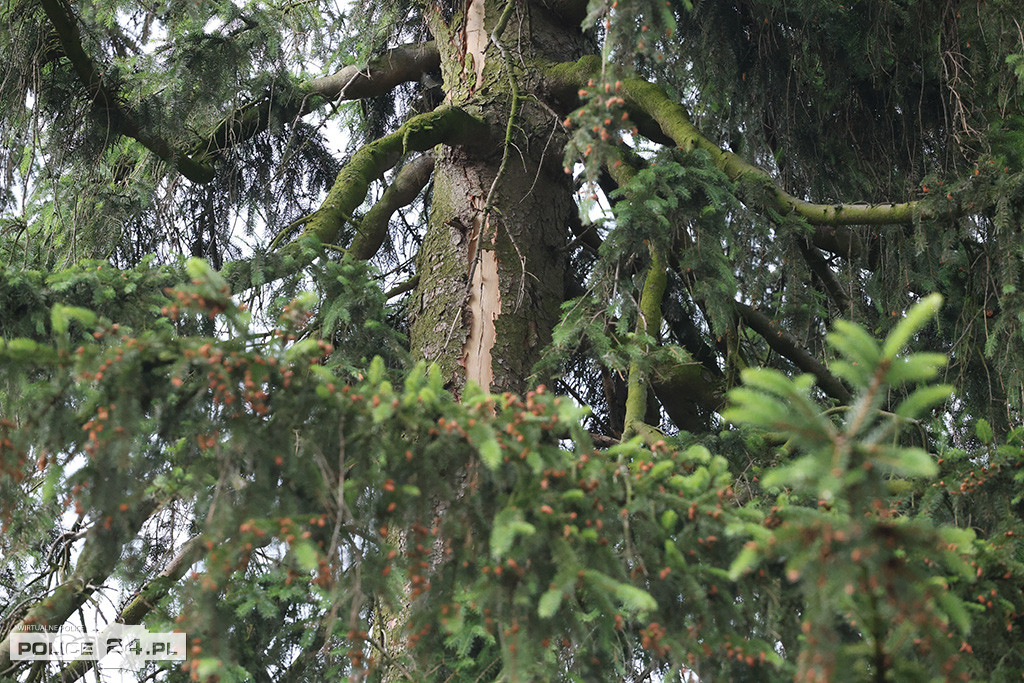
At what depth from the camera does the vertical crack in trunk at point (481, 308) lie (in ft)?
14.7

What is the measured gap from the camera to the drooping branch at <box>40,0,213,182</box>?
3.97 m

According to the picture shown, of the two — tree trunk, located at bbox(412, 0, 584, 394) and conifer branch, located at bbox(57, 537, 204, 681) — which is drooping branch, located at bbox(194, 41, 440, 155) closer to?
tree trunk, located at bbox(412, 0, 584, 394)

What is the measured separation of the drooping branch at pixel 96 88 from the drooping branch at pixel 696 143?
196cm

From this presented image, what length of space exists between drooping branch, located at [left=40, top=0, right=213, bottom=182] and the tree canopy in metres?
0.02

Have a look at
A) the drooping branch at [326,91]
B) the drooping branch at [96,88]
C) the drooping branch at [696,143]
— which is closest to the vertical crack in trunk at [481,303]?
the drooping branch at [696,143]

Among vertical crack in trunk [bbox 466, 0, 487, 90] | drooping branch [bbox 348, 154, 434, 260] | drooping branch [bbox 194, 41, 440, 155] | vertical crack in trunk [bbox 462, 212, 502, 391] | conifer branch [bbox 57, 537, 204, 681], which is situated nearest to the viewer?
conifer branch [bbox 57, 537, 204, 681]

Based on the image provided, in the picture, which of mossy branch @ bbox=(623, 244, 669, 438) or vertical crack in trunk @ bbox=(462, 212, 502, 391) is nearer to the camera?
mossy branch @ bbox=(623, 244, 669, 438)

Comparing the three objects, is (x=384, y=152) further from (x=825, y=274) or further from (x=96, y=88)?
(x=825, y=274)

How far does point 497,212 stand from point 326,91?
→ 1.42 metres

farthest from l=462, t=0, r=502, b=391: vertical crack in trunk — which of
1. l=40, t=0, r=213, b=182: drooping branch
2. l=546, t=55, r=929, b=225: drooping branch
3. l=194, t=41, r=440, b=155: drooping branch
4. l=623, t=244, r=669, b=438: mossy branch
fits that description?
l=40, t=0, r=213, b=182: drooping branch

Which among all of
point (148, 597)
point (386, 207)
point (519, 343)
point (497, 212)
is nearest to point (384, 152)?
point (386, 207)

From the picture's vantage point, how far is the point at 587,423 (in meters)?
5.85

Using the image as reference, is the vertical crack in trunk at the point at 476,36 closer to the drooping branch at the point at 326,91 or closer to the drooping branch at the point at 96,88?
the drooping branch at the point at 326,91

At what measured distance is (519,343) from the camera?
15.1 ft
